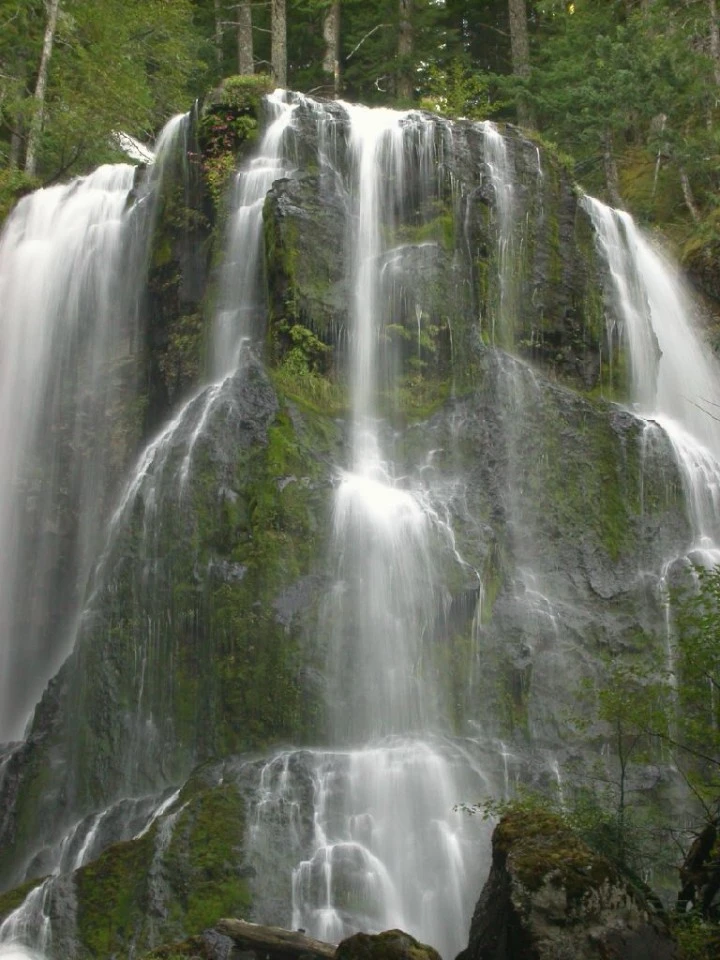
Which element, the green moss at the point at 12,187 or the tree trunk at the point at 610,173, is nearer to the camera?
the green moss at the point at 12,187

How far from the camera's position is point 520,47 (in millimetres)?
26219

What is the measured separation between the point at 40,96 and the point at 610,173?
12.3 meters

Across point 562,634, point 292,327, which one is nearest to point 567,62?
point 292,327

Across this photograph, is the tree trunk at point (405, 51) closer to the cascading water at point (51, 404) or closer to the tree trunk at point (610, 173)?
the tree trunk at point (610, 173)

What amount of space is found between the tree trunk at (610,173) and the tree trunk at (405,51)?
5.81 m

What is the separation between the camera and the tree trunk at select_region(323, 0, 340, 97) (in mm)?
26891

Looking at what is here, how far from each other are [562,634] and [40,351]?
10.1m

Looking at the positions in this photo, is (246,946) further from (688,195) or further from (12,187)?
(688,195)

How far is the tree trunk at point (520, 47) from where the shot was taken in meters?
25.3

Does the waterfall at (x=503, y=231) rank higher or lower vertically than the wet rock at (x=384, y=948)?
higher

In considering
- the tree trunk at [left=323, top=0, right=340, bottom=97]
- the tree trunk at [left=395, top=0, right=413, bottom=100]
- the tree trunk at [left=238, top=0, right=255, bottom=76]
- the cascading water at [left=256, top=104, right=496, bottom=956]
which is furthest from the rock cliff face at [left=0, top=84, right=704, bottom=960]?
the tree trunk at [left=323, top=0, right=340, bottom=97]

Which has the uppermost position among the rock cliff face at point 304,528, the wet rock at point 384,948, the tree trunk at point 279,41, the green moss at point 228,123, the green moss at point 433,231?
the tree trunk at point 279,41

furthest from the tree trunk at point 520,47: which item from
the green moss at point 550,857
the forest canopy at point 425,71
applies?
the green moss at point 550,857

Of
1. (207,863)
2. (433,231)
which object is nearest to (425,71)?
(433,231)
